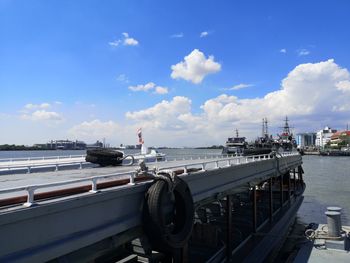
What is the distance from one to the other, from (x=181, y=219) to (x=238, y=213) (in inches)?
698

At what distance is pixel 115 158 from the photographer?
72.8 ft

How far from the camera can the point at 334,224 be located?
18.2 m

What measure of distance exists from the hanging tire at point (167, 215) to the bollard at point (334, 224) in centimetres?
1014

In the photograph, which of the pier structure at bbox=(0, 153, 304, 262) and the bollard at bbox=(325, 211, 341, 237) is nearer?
the pier structure at bbox=(0, 153, 304, 262)

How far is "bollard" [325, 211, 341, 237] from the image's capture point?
18219 mm

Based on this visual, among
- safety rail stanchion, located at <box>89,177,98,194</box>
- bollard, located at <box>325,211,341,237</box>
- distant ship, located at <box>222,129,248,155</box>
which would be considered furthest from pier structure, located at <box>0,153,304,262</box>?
distant ship, located at <box>222,129,248,155</box>

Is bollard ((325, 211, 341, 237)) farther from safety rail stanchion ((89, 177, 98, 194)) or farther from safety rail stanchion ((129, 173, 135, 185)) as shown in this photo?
safety rail stanchion ((89, 177, 98, 194))

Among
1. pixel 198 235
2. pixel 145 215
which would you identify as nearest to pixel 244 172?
pixel 198 235

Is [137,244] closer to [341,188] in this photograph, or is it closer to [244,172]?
[244,172]

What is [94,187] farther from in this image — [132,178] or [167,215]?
[167,215]

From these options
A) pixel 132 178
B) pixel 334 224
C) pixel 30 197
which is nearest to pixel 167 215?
pixel 132 178

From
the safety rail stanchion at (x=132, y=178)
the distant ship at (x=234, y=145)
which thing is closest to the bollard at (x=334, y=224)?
the safety rail stanchion at (x=132, y=178)

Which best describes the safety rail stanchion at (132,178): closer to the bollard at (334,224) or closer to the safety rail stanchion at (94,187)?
the safety rail stanchion at (94,187)

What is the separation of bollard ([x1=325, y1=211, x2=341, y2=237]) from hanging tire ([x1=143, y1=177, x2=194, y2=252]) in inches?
399
